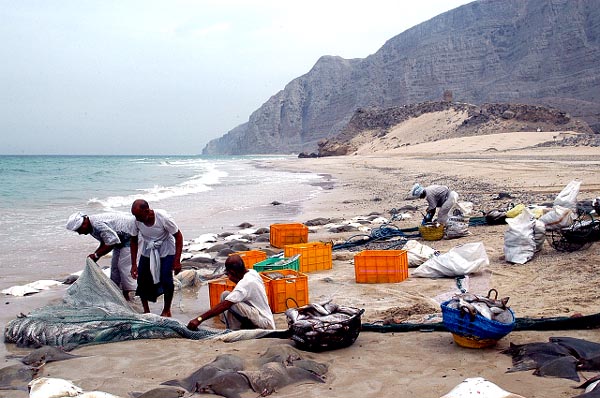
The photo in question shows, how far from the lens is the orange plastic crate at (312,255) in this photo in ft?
26.7

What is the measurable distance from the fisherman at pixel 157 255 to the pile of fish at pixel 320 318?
1809mm

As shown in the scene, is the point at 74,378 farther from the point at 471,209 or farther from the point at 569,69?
the point at 569,69

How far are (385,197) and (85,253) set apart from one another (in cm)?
1017

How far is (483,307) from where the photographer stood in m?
4.39

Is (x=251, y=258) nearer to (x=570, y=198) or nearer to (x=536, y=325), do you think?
(x=536, y=325)

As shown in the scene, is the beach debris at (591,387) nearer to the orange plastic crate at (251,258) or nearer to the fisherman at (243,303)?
the fisherman at (243,303)

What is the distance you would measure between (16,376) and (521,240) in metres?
6.07

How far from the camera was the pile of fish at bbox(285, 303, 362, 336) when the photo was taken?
462cm

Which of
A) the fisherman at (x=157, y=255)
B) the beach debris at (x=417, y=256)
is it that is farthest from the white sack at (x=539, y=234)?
the fisherman at (x=157, y=255)

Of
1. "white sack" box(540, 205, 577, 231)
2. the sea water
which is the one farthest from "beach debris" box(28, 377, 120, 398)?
"white sack" box(540, 205, 577, 231)

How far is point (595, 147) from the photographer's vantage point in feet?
103

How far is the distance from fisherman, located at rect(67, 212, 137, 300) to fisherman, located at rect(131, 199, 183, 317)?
26cm

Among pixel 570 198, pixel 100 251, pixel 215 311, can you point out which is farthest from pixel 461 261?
pixel 100 251

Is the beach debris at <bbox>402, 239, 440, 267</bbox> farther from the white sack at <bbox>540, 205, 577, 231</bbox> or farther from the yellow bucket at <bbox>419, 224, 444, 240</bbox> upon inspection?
the yellow bucket at <bbox>419, 224, 444, 240</bbox>
